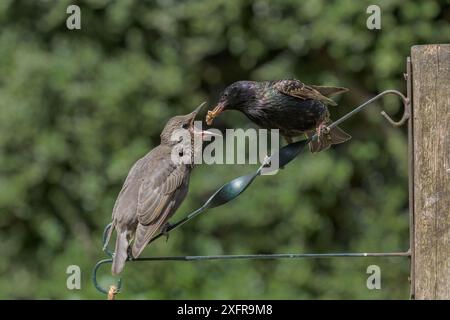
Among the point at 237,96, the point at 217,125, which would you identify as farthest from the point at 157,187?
the point at 217,125

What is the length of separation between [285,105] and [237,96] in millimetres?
206

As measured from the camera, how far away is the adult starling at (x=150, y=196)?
3994 millimetres

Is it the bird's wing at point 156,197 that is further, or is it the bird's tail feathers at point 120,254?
the bird's wing at point 156,197

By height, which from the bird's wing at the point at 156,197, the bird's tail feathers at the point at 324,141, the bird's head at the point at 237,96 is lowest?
the bird's wing at the point at 156,197

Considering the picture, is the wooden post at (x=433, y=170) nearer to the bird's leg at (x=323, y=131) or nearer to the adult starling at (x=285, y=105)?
the bird's leg at (x=323, y=131)

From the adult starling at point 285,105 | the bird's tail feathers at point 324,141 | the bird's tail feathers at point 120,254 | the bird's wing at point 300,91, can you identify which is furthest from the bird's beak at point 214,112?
the bird's tail feathers at point 120,254

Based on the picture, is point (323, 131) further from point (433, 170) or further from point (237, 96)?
point (433, 170)

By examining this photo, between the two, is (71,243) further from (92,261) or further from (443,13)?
(443,13)

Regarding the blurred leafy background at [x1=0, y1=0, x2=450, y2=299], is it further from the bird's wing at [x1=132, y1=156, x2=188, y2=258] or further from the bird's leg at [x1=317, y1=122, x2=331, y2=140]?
the bird's leg at [x1=317, y1=122, x2=331, y2=140]

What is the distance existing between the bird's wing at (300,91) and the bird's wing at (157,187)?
20.9 inches

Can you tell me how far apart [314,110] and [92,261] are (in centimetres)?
246

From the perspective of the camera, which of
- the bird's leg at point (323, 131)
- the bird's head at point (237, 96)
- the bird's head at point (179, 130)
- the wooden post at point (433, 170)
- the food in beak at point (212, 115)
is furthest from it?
the bird's head at point (179, 130)

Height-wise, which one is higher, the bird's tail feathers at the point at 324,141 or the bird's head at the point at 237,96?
the bird's head at the point at 237,96

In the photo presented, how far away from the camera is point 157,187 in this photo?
413 cm
